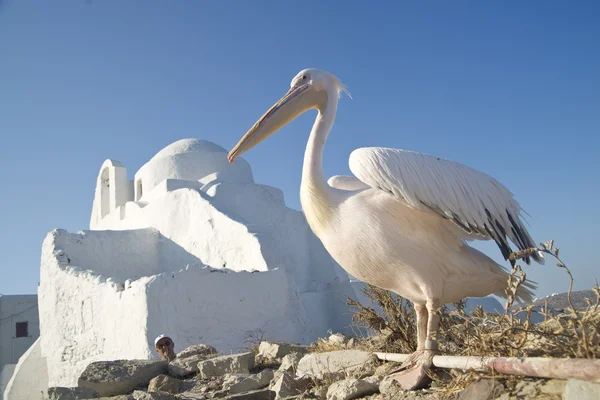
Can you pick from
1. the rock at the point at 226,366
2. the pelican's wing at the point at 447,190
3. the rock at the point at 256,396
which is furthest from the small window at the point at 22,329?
the pelican's wing at the point at 447,190

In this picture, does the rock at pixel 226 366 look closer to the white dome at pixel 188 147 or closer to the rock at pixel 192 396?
the rock at pixel 192 396

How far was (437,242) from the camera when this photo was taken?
3.24 metres

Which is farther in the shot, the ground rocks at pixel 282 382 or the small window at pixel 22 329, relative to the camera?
the small window at pixel 22 329

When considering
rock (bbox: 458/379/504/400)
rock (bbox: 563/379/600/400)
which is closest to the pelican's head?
rock (bbox: 458/379/504/400)

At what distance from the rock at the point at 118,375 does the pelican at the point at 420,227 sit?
264 centimetres

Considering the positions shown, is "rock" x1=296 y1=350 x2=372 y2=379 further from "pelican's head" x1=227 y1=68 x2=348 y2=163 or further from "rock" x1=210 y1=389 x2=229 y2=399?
"pelican's head" x1=227 y1=68 x2=348 y2=163

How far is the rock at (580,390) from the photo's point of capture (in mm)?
1980

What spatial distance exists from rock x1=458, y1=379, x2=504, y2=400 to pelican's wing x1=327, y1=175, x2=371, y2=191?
1775mm

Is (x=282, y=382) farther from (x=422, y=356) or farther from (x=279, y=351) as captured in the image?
(x=279, y=351)

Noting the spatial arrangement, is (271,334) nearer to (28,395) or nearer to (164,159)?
(28,395)

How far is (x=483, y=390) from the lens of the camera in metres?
2.39

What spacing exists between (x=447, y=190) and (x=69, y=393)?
11.3ft

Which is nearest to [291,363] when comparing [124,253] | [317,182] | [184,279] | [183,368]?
[183,368]

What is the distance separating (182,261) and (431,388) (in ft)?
39.2
